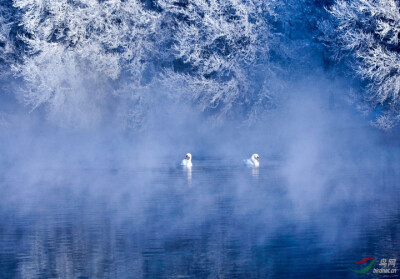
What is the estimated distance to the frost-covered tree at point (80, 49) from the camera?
28938 mm

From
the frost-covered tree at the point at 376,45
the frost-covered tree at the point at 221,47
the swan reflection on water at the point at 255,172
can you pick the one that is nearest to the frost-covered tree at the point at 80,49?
the frost-covered tree at the point at 221,47

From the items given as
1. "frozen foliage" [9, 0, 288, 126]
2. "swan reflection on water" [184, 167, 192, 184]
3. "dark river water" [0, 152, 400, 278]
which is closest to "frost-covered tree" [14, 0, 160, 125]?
"frozen foliage" [9, 0, 288, 126]

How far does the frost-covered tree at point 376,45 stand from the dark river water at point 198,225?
894cm

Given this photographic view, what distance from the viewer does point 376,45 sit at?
84.4ft

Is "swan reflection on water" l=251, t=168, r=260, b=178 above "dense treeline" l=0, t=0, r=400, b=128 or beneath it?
beneath

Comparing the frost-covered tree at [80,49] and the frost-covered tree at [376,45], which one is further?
the frost-covered tree at [80,49]

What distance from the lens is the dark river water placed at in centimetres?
807

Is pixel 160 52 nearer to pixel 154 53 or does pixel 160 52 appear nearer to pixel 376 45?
pixel 154 53

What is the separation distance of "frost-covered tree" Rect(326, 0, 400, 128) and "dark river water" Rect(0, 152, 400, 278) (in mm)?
8944

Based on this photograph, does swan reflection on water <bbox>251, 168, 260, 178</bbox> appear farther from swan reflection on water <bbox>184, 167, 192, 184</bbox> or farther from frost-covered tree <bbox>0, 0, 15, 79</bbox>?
frost-covered tree <bbox>0, 0, 15, 79</bbox>

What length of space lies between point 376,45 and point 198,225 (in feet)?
57.2

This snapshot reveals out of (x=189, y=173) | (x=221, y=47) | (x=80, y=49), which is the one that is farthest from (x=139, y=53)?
(x=189, y=173)

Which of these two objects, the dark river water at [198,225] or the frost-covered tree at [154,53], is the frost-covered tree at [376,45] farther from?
the dark river water at [198,225]

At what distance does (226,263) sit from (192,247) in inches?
34.8
